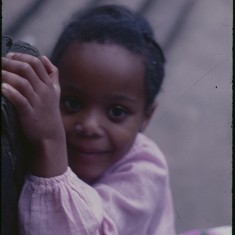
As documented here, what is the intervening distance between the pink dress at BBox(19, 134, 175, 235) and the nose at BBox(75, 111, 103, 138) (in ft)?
0.35

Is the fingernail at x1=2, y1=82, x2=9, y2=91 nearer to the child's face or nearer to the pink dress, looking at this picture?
the pink dress

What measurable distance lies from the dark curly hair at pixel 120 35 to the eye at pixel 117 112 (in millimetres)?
114

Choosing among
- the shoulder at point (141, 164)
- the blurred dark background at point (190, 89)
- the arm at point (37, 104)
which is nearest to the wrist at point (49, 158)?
the arm at point (37, 104)

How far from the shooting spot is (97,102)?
1.20m

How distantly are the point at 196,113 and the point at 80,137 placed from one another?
1342 mm

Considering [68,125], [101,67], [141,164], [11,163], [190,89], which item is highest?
[11,163]

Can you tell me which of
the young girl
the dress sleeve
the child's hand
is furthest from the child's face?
the child's hand

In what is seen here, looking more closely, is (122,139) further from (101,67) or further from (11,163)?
(11,163)

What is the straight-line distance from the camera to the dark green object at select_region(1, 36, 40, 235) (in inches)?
26.2

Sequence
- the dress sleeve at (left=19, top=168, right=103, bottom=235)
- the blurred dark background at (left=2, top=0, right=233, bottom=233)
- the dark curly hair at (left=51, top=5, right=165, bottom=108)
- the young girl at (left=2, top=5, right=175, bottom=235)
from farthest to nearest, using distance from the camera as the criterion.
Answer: the blurred dark background at (left=2, top=0, right=233, bottom=233) → the dark curly hair at (left=51, top=5, right=165, bottom=108) → the young girl at (left=2, top=5, right=175, bottom=235) → the dress sleeve at (left=19, top=168, right=103, bottom=235)

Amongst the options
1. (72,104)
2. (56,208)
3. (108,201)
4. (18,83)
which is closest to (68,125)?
(72,104)

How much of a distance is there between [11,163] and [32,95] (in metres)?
0.09

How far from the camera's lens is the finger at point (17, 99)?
0.68 meters

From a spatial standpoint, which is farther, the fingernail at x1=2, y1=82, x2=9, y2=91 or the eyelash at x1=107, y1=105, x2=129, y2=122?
the eyelash at x1=107, y1=105, x2=129, y2=122
